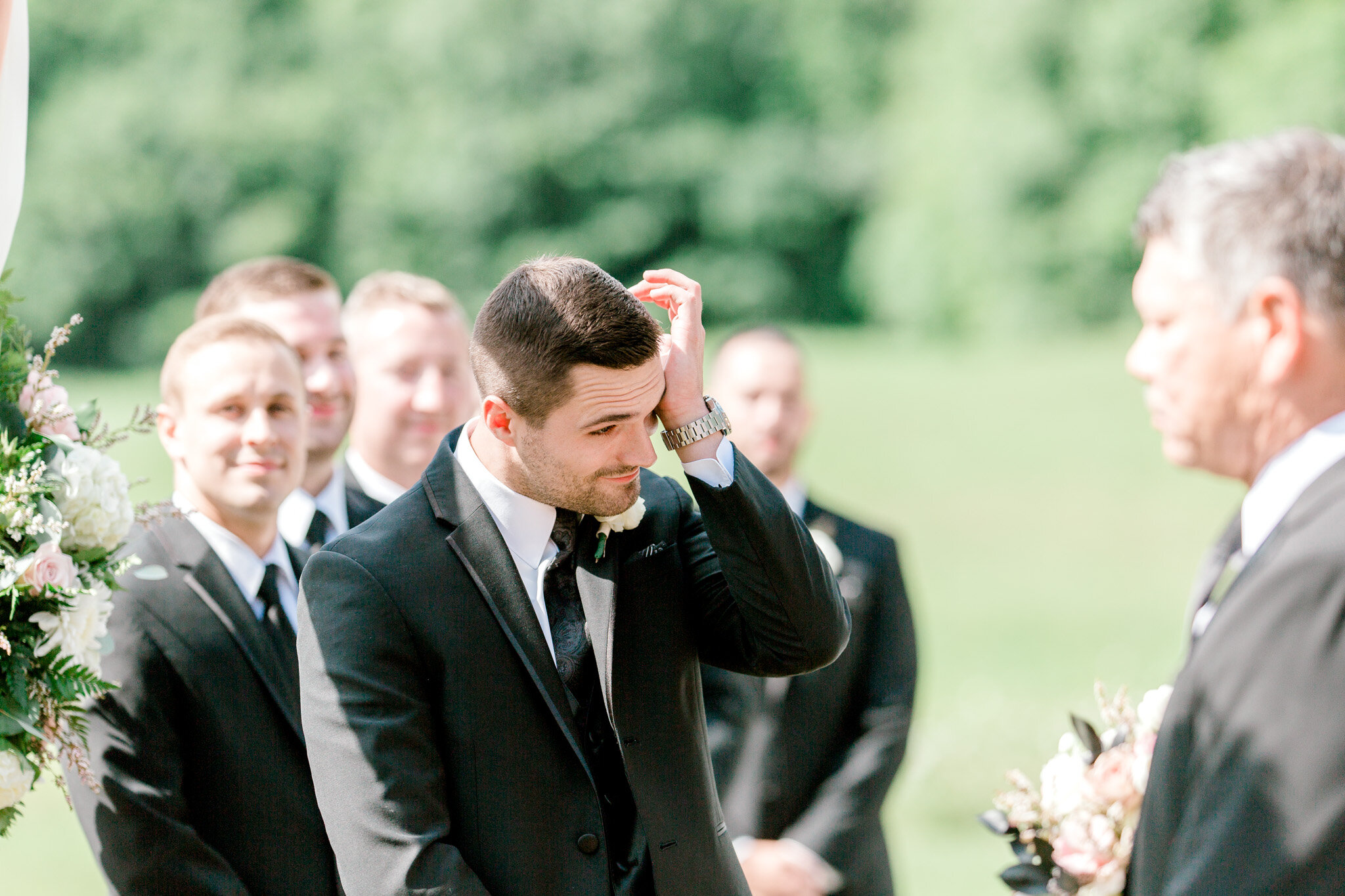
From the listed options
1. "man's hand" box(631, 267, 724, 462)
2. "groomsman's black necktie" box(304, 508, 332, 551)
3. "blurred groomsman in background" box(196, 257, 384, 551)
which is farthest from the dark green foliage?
"man's hand" box(631, 267, 724, 462)

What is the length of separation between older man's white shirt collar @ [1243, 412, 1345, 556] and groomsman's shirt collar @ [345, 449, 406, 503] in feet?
10.00

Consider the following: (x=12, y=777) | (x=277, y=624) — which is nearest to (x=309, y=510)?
(x=277, y=624)

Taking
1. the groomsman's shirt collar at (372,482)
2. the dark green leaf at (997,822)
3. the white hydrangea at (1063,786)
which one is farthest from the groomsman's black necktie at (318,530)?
the white hydrangea at (1063,786)

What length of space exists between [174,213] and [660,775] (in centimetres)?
3994

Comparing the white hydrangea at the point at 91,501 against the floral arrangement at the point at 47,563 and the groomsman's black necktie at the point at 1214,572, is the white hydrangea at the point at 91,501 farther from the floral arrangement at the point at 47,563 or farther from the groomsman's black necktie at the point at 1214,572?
the groomsman's black necktie at the point at 1214,572

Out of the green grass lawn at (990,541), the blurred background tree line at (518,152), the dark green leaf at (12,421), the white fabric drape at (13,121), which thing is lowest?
the green grass lawn at (990,541)

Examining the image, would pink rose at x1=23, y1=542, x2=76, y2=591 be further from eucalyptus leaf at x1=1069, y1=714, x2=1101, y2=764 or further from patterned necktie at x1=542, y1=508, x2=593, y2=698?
eucalyptus leaf at x1=1069, y1=714, x2=1101, y2=764

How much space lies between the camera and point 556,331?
8.98 ft

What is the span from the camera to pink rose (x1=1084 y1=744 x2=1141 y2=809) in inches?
108

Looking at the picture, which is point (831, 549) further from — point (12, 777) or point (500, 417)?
point (12, 777)

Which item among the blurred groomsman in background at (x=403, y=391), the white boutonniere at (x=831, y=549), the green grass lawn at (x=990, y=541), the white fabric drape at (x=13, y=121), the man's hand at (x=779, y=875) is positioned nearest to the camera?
the white fabric drape at (x=13, y=121)

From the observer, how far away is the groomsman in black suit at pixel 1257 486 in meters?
1.99

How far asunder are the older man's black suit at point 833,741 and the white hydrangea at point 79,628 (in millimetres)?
2037

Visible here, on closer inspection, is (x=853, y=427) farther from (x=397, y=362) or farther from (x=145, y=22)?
(x=145, y=22)
